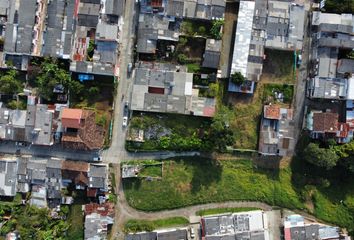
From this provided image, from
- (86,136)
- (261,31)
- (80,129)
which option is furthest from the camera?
(261,31)

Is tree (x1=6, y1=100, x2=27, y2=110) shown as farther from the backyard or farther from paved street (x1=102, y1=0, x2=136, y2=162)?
the backyard

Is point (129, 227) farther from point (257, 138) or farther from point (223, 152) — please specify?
point (257, 138)

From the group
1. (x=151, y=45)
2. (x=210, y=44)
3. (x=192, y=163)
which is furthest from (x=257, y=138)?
(x=151, y=45)

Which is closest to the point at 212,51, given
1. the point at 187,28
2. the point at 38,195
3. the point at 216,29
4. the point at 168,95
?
the point at 216,29

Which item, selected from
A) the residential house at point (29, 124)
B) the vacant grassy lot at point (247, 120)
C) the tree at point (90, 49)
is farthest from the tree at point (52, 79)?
the vacant grassy lot at point (247, 120)

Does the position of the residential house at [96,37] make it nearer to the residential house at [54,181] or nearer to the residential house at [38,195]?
the residential house at [54,181]

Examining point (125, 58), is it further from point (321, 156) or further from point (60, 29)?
point (321, 156)

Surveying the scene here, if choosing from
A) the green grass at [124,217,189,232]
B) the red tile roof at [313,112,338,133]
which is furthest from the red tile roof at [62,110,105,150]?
the red tile roof at [313,112,338,133]
